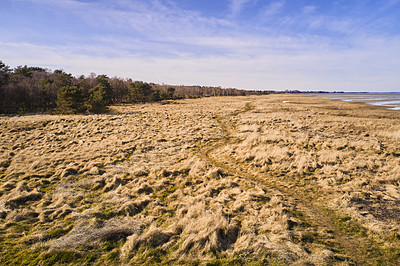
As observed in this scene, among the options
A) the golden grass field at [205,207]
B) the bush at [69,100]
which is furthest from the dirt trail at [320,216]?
the bush at [69,100]

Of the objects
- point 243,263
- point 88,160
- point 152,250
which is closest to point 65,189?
point 88,160

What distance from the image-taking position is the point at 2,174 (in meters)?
11.8

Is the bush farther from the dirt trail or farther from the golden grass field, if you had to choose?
the dirt trail

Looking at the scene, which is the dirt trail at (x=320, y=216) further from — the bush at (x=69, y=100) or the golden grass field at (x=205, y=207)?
the bush at (x=69, y=100)

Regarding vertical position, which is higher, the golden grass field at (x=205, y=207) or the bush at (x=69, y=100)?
the bush at (x=69, y=100)

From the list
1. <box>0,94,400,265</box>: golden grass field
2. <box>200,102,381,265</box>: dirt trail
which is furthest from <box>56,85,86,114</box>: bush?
<box>200,102,381,265</box>: dirt trail

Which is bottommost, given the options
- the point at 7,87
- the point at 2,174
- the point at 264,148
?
the point at 2,174

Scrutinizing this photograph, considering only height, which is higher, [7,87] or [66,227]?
[7,87]

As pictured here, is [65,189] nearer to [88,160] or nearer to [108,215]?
[108,215]

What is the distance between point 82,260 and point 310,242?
6.70 metres

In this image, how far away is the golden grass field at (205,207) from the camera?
542cm

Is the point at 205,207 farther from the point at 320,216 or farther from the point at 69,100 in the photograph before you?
the point at 69,100

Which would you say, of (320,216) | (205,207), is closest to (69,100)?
(205,207)

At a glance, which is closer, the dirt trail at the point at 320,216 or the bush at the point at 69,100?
the dirt trail at the point at 320,216
